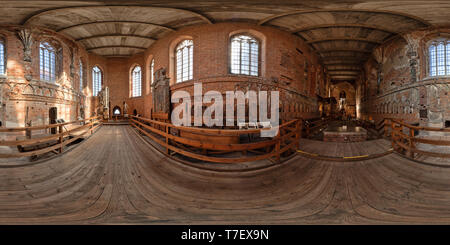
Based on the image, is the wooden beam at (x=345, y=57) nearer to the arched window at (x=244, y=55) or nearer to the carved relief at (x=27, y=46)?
the arched window at (x=244, y=55)

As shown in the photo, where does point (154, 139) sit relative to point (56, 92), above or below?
below

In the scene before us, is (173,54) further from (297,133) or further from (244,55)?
(297,133)

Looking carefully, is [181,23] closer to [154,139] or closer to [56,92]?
[154,139]

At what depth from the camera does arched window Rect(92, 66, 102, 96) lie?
119 centimetres

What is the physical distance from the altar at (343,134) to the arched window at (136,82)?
1.42 meters

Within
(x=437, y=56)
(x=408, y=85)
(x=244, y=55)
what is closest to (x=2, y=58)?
(x=244, y=55)

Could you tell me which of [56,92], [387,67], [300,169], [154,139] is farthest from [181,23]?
[387,67]

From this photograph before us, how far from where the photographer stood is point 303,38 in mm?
1132

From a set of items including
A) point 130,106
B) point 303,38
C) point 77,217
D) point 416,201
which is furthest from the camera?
point 130,106

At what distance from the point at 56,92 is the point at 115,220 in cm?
96

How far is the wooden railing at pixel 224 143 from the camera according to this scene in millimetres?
855

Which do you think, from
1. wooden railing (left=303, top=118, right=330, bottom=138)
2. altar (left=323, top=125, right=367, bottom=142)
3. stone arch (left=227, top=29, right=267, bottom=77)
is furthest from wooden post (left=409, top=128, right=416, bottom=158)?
stone arch (left=227, top=29, right=267, bottom=77)

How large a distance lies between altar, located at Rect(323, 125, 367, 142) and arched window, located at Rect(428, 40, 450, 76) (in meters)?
0.75

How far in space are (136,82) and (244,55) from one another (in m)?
0.90
